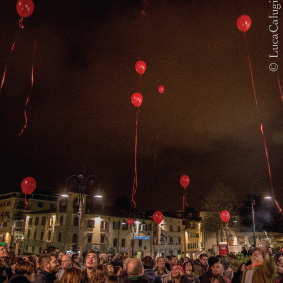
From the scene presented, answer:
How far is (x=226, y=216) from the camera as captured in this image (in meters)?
17.4

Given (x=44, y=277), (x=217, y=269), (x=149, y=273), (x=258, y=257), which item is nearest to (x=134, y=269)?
(x=149, y=273)

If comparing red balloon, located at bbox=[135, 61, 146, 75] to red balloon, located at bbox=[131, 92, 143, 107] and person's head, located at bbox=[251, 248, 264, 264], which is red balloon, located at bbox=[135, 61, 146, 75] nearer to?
red balloon, located at bbox=[131, 92, 143, 107]

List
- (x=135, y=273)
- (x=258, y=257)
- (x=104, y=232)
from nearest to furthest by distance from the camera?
1. (x=135, y=273)
2. (x=258, y=257)
3. (x=104, y=232)

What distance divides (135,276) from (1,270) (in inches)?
136

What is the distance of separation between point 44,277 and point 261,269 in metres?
3.69

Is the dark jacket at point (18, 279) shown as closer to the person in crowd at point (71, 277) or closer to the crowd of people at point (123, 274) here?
the crowd of people at point (123, 274)

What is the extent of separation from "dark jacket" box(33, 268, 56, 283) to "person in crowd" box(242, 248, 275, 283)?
345 centimetres

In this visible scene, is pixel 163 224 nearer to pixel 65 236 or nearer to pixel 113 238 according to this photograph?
pixel 113 238

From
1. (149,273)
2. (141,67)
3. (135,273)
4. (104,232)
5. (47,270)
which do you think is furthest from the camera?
(104,232)

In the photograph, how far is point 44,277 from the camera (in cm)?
479

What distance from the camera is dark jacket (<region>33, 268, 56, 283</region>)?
470 cm

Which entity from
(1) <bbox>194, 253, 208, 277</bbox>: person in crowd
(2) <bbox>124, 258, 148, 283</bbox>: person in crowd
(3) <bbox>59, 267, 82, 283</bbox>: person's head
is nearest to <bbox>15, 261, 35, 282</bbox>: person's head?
(3) <bbox>59, 267, 82, 283</bbox>: person's head

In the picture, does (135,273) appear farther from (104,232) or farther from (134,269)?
(104,232)

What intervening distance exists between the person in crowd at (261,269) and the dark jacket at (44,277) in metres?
3.45
